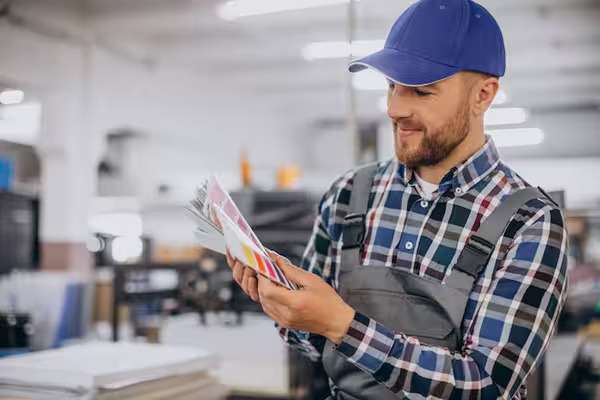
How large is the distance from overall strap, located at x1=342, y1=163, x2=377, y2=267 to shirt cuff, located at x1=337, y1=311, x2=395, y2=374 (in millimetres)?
247

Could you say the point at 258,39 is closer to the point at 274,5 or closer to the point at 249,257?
the point at 274,5

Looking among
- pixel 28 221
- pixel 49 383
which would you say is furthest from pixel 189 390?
pixel 28 221

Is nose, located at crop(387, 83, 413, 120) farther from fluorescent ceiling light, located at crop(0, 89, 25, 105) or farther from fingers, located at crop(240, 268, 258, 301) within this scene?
fluorescent ceiling light, located at crop(0, 89, 25, 105)

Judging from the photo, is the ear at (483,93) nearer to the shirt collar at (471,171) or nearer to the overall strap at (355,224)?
the shirt collar at (471,171)

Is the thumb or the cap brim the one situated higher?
the cap brim

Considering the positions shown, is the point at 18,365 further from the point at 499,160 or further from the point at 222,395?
the point at 499,160

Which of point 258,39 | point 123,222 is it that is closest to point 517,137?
point 258,39

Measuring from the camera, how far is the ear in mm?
1137

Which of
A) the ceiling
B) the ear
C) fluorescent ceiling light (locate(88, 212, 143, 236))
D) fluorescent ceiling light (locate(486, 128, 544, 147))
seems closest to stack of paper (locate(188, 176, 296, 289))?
the ear

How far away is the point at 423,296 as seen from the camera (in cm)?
109

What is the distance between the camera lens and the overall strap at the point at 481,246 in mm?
1035

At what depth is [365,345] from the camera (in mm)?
945

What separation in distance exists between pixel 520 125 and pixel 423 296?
74cm

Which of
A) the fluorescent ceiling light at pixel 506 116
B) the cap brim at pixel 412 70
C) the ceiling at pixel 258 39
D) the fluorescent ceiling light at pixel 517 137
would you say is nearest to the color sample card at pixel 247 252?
the cap brim at pixel 412 70
